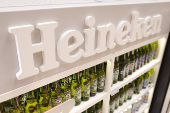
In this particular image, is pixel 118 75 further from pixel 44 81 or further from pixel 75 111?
pixel 44 81

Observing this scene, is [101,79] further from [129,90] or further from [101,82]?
[129,90]

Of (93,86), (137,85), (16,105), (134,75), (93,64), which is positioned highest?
(93,64)

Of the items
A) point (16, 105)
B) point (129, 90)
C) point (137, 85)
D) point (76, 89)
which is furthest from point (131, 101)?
point (16, 105)

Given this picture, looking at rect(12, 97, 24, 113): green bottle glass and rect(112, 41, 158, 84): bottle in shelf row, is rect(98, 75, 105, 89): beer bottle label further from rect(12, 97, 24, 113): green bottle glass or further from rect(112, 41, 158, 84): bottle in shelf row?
rect(12, 97, 24, 113): green bottle glass

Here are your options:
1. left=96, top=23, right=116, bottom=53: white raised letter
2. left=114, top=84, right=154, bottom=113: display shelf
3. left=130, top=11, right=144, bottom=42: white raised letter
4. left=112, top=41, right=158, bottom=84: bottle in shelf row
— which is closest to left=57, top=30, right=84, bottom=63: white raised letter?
left=96, top=23, right=116, bottom=53: white raised letter

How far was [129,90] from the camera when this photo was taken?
84.0 inches

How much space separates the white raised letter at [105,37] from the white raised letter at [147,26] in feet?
1.63

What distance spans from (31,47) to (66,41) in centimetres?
24

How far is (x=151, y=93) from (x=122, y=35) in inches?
63.7

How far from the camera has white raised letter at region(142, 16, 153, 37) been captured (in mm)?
1649

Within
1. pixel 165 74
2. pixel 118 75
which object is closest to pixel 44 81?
pixel 118 75

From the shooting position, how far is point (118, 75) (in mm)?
1840

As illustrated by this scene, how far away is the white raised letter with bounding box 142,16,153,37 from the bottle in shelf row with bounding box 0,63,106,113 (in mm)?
554

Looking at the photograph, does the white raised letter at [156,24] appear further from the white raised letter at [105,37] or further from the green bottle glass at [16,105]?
the green bottle glass at [16,105]
